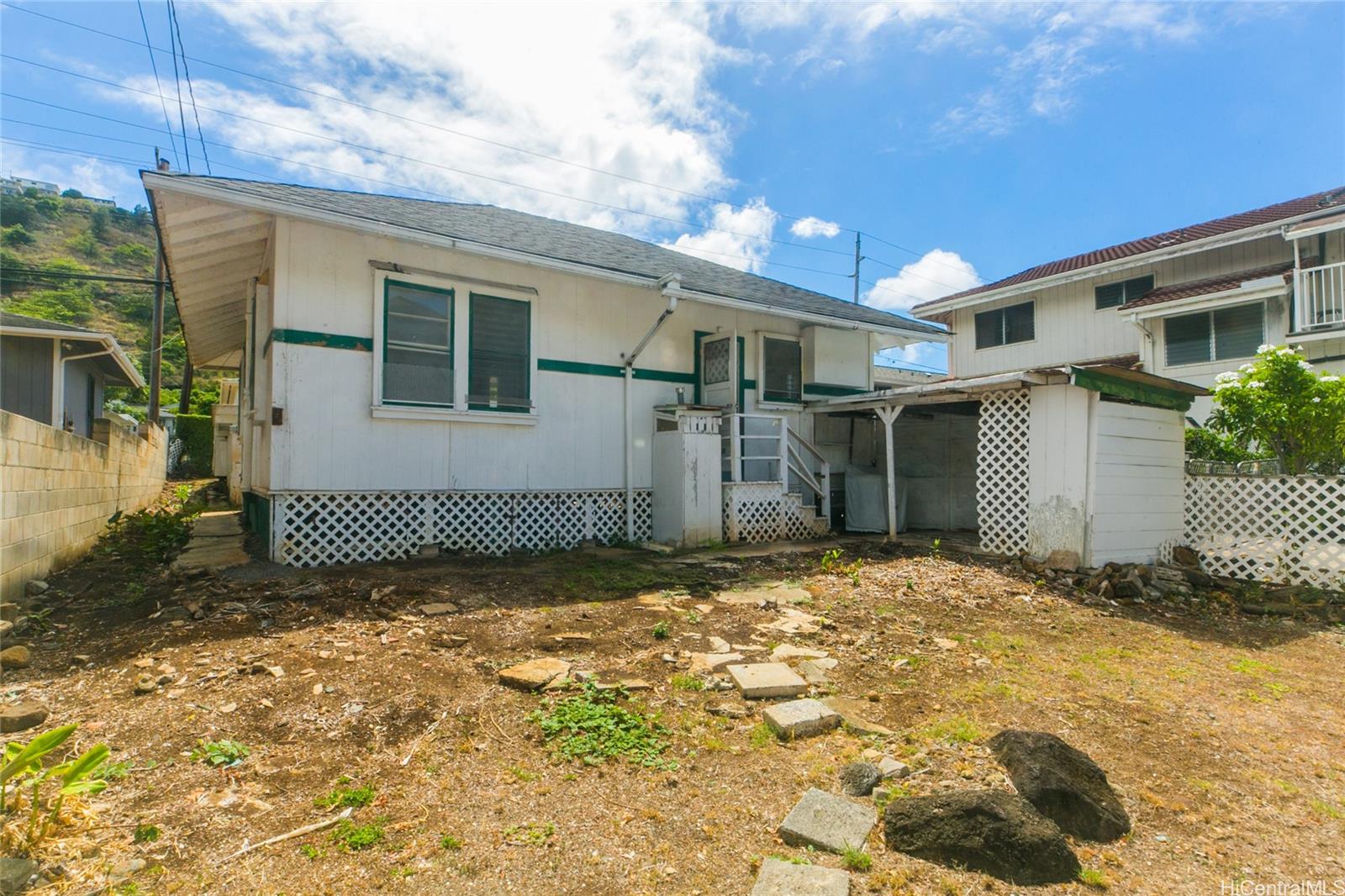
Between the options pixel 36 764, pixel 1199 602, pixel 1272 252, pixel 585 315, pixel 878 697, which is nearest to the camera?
pixel 36 764

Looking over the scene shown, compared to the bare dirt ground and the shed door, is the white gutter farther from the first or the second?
the bare dirt ground

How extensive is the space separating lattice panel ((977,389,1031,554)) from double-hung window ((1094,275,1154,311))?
8.92 m

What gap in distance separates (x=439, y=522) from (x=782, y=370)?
21.0 ft

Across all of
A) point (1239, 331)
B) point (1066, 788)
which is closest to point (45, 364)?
point (1066, 788)

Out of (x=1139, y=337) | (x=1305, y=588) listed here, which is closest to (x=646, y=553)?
(x=1305, y=588)

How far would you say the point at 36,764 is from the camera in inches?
97.8

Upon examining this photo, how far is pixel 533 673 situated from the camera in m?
4.06

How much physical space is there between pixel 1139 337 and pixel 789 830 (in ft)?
52.9

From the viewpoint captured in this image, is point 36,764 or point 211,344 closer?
point 36,764

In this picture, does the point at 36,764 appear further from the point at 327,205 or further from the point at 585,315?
the point at 585,315

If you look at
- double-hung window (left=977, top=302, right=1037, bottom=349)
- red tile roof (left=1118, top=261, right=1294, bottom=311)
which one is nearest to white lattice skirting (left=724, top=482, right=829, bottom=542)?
red tile roof (left=1118, top=261, right=1294, bottom=311)

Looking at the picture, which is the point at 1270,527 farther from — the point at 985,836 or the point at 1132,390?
the point at 985,836

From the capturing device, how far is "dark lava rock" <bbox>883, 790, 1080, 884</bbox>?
7.52 feet

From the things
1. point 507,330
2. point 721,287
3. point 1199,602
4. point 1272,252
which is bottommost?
point 1199,602
